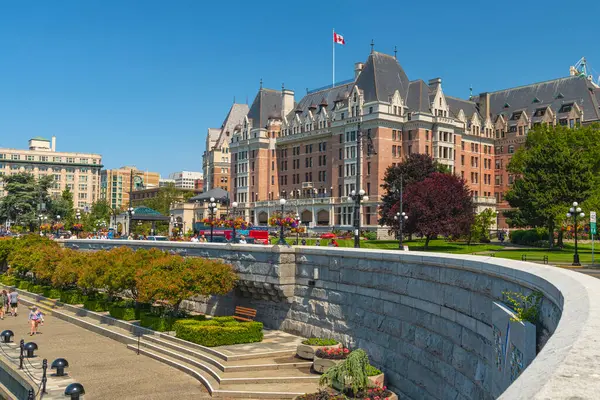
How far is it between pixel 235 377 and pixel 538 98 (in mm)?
87534

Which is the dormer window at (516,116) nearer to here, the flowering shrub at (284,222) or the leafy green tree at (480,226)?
the leafy green tree at (480,226)

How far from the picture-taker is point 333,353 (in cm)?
2064

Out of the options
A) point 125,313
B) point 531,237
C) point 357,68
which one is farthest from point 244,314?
point 357,68

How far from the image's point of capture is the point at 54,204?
9588 cm

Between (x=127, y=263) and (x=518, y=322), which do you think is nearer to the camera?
(x=518, y=322)

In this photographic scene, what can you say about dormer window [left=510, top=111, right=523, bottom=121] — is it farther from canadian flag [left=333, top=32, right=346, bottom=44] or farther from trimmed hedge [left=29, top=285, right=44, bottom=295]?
trimmed hedge [left=29, top=285, right=44, bottom=295]

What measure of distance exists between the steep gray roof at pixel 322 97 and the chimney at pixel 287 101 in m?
0.97

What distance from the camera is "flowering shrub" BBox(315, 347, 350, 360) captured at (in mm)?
20359

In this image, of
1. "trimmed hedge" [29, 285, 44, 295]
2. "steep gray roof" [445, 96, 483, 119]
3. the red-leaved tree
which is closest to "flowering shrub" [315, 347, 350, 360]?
"trimmed hedge" [29, 285, 44, 295]

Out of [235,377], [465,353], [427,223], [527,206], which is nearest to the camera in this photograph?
[465,353]

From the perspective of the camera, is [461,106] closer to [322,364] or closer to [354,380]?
[322,364]

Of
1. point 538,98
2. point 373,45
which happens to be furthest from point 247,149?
point 538,98

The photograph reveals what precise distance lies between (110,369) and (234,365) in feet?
17.3

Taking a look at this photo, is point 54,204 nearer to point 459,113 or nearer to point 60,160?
point 459,113
